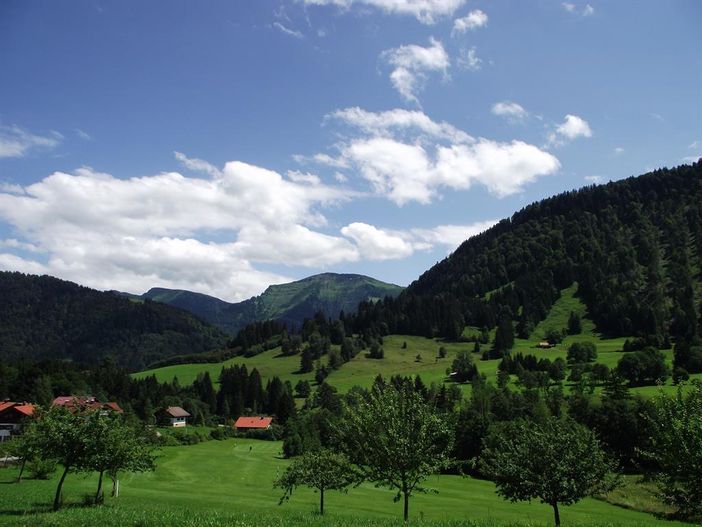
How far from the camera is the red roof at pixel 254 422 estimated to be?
153m

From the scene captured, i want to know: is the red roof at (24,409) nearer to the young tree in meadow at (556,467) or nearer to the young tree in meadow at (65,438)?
the young tree in meadow at (65,438)

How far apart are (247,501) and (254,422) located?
109 metres

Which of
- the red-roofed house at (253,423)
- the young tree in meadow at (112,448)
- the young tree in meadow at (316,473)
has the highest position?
→ the young tree in meadow at (112,448)

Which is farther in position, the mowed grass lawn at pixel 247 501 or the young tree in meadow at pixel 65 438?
the young tree in meadow at pixel 65 438

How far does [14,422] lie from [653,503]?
136374mm

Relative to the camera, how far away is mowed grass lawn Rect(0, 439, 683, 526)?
113ft

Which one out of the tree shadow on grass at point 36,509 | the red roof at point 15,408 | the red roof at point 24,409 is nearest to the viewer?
the tree shadow on grass at point 36,509

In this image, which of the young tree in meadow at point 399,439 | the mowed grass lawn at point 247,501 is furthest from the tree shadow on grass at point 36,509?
the young tree in meadow at point 399,439

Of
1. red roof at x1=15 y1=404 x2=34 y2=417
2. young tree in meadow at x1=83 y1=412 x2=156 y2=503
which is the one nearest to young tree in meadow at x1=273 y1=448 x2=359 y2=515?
young tree in meadow at x1=83 y1=412 x2=156 y2=503

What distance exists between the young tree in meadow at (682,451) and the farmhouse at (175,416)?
5702 inches

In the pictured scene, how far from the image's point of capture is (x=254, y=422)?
15462cm

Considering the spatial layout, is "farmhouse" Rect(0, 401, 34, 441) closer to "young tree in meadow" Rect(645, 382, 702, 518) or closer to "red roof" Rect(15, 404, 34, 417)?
"red roof" Rect(15, 404, 34, 417)

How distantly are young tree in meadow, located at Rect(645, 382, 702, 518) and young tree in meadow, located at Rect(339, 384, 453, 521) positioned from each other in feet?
35.8

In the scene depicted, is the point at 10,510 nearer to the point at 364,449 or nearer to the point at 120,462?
the point at 120,462
